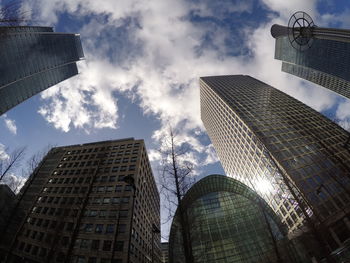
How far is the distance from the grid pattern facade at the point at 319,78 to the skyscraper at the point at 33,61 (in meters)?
158

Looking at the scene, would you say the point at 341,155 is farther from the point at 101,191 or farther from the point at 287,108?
the point at 101,191

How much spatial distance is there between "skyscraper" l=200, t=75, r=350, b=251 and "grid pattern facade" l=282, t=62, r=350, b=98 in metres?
64.8

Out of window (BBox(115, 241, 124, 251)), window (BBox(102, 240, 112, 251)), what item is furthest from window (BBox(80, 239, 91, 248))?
window (BBox(115, 241, 124, 251))

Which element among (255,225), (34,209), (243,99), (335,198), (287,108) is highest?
(243,99)

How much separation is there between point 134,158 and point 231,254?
31.9 metres

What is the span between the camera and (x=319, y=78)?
407ft

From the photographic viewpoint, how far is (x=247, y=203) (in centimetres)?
3725

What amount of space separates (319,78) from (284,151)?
Answer: 11973 cm

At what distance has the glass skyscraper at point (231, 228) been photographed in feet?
94.1

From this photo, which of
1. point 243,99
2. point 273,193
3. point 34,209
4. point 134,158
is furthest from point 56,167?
point 243,99

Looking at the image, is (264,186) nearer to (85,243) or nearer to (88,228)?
(88,228)

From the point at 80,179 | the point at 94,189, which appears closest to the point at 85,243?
the point at 94,189

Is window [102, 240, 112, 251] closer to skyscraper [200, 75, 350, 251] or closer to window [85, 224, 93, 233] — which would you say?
window [85, 224, 93, 233]

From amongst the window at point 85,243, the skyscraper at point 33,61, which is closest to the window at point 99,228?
the window at point 85,243
